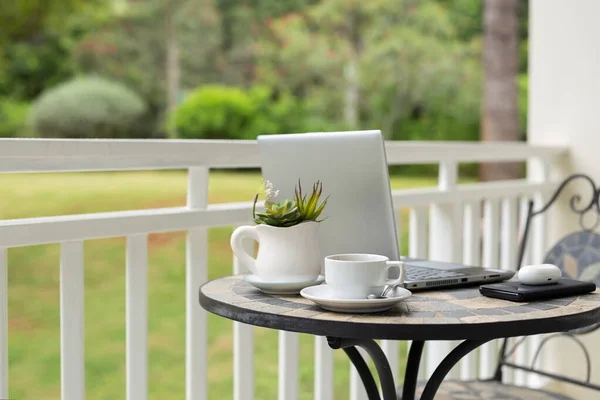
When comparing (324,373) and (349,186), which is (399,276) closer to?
(349,186)

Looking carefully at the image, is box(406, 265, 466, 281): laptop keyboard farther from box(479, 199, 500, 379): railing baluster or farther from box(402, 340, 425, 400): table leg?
box(479, 199, 500, 379): railing baluster

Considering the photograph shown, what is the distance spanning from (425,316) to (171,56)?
12524mm

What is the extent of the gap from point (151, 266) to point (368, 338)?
6802 millimetres

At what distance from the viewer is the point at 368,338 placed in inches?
49.4

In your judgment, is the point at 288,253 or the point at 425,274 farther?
the point at 425,274

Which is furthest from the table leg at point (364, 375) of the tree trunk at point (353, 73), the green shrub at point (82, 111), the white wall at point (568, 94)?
the tree trunk at point (353, 73)

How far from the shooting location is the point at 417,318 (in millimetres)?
1285

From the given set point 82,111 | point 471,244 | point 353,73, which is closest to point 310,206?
point 471,244

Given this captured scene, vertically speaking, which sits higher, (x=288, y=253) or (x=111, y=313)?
(x=288, y=253)

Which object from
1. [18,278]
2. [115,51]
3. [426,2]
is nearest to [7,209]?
[18,278]

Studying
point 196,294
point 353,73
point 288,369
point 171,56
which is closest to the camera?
point 196,294

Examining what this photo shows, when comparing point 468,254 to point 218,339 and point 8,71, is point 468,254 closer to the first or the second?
point 218,339

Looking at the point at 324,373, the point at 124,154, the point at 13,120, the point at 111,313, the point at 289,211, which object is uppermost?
the point at 13,120

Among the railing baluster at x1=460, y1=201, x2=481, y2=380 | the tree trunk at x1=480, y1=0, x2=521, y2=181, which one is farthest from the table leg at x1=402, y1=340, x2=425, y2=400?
the tree trunk at x1=480, y1=0, x2=521, y2=181
